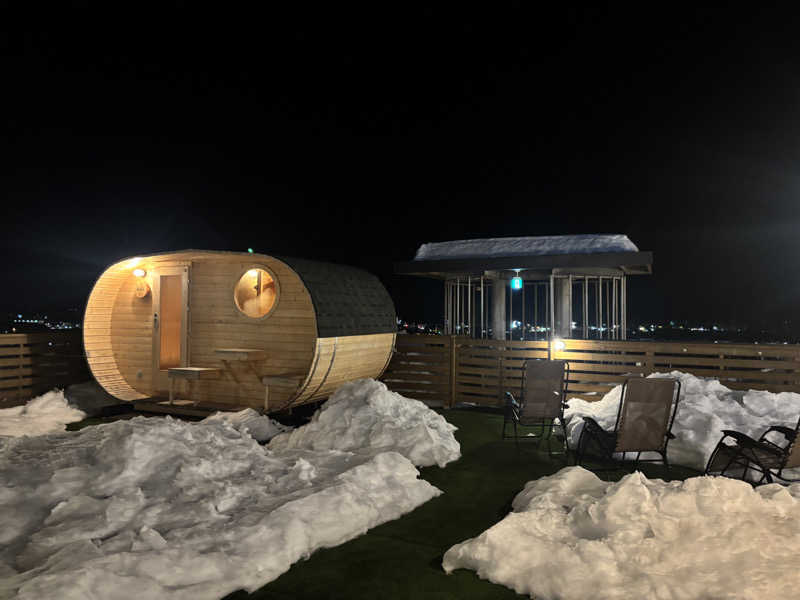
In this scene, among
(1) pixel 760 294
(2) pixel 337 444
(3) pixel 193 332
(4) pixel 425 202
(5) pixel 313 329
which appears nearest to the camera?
(2) pixel 337 444

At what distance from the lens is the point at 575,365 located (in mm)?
9430

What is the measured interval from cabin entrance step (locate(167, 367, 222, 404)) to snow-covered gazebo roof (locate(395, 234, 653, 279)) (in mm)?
6272

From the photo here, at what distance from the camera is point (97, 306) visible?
934 centimetres

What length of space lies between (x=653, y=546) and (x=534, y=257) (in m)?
9.62

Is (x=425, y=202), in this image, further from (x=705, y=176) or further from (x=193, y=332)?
(x=193, y=332)

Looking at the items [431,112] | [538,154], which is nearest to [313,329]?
[431,112]

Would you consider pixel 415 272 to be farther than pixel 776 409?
Yes

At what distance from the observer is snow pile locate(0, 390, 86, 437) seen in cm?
769

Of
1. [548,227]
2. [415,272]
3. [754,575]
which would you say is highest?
[548,227]

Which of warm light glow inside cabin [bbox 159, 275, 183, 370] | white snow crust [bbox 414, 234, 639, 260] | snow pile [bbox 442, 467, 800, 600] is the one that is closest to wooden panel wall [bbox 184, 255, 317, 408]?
warm light glow inside cabin [bbox 159, 275, 183, 370]

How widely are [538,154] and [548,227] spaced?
13.6 feet

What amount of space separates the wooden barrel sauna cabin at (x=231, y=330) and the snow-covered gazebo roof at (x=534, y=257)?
11.8 ft

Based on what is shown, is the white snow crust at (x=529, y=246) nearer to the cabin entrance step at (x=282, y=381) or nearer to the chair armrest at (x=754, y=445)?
the cabin entrance step at (x=282, y=381)

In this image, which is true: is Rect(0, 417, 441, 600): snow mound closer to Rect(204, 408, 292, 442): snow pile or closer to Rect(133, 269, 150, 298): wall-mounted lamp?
Rect(204, 408, 292, 442): snow pile
